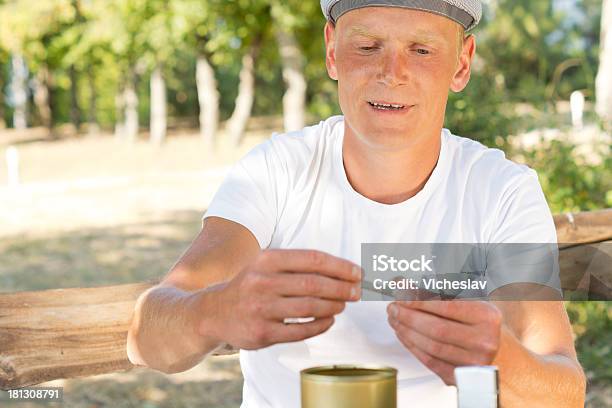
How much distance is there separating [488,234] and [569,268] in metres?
1.06

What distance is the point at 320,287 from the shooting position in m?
1.04

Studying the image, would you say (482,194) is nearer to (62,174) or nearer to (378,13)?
(378,13)

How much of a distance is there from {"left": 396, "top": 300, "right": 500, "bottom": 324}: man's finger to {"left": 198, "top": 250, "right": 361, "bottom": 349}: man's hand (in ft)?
0.27

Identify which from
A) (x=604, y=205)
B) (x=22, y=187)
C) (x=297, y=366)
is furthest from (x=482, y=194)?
(x=22, y=187)

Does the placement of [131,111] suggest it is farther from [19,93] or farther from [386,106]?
[386,106]

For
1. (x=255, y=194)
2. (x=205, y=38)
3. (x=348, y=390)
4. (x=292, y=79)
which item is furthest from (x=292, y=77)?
(x=348, y=390)

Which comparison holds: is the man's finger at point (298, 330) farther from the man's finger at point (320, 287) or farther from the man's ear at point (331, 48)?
the man's ear at point (331, 48)

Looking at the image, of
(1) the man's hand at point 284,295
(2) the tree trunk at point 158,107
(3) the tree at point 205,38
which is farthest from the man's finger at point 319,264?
(2) the tree trunk at point 158,107

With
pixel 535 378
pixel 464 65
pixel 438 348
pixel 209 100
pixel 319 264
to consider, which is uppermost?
pixel 209 100

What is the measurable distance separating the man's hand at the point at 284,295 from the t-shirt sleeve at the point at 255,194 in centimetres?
74

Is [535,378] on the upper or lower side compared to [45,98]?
lower

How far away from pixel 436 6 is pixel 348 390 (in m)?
1.00

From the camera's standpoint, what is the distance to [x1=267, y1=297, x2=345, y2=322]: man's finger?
3.48 feet

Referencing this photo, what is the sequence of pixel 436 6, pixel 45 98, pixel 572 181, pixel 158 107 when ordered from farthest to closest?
1. pixel 45 98
2. pixel 158 107
3. pixel 572 181
4. pixel 436 6
